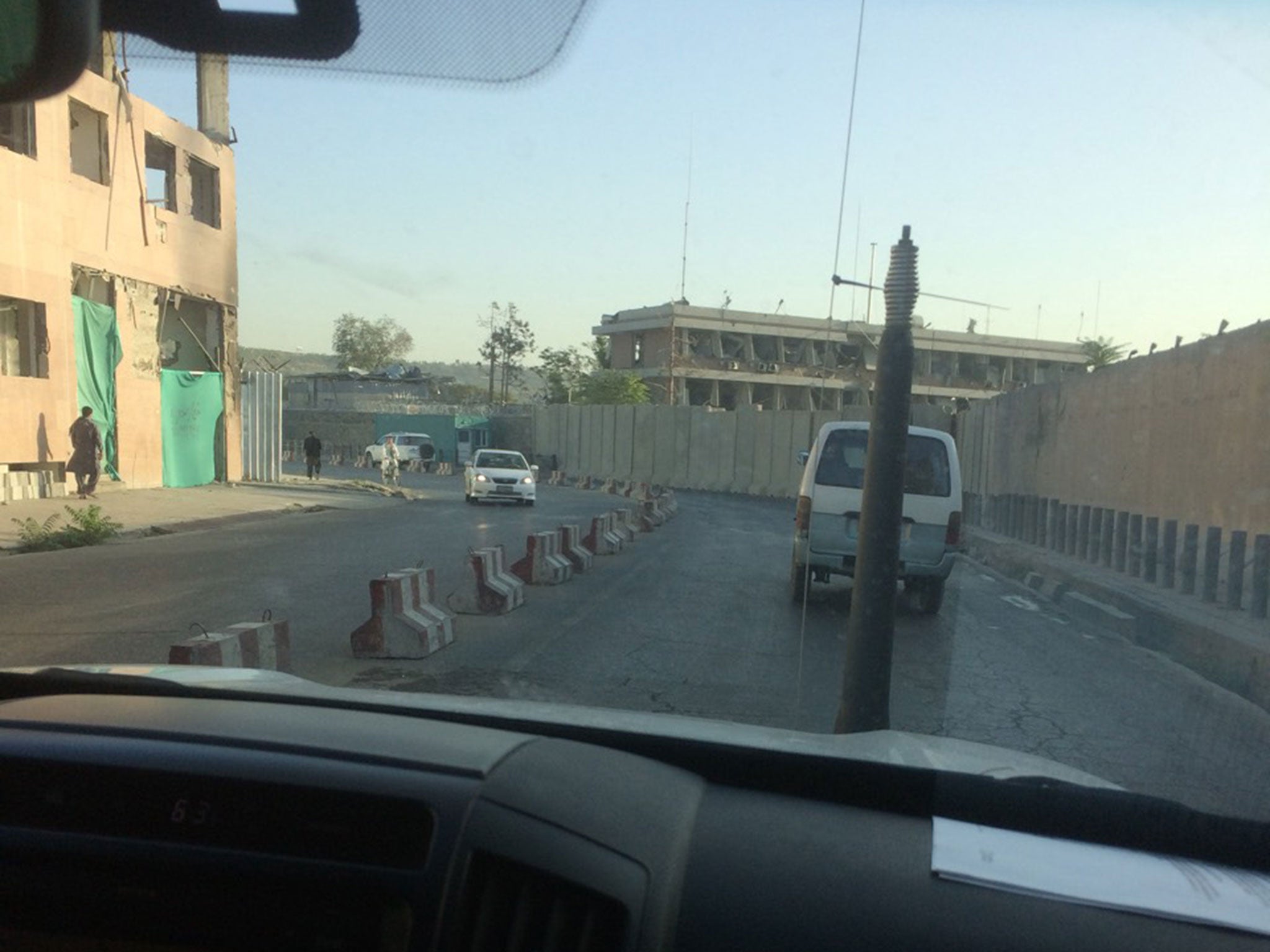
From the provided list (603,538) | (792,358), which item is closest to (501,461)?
(603,538)

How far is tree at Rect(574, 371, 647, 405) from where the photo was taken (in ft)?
110

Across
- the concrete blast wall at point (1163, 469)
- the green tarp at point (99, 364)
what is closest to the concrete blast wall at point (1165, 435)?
the concrete blast wall at point (1163, 469)

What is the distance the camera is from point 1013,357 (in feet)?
63.6

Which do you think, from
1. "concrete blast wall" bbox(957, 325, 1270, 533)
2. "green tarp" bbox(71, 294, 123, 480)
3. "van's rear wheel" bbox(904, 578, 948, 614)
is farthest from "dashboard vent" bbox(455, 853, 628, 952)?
"green tarp" bbox(71, 294, 123, 480)

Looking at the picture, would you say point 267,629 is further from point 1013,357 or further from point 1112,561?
point 1013,357

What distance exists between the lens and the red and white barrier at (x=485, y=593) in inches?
434

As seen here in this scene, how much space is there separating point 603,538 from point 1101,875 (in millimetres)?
14831

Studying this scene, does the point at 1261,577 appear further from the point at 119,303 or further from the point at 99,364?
the point at 119,303

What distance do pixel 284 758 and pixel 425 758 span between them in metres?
0.25

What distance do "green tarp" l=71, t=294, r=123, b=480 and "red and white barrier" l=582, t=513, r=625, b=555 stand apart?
1292 cm

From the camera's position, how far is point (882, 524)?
4461 mm

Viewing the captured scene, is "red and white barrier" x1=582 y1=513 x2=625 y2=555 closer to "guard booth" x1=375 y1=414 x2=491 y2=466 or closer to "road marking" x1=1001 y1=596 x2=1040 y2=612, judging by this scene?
"road marking" x1=1001 y1=596 x2=1040 y2=612

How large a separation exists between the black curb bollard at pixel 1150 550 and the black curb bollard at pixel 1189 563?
1018mm

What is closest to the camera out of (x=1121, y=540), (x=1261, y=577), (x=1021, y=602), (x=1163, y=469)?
(x=1261, y=577)
